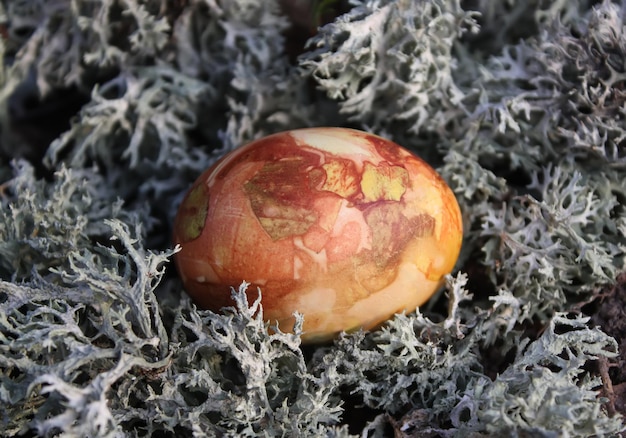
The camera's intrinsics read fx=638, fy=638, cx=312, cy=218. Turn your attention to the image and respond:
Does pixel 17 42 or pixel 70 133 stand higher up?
pixel 17 42

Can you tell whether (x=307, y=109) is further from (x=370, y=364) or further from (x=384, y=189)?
(x=370, y=364)

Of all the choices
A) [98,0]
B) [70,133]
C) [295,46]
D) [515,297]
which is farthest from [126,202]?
[515,297]

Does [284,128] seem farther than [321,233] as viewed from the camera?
Yes

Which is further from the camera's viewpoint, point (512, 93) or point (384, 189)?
point (512, 93)
